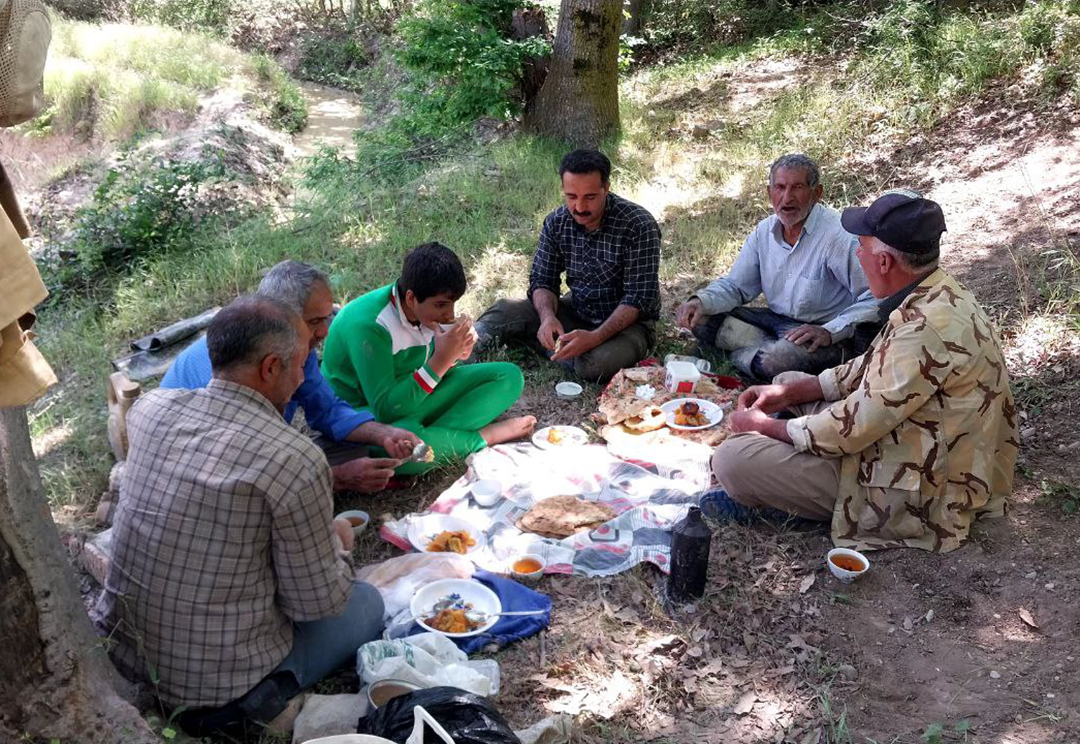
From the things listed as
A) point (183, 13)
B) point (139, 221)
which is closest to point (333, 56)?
point (183, 13)

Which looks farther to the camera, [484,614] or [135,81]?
[135,81]

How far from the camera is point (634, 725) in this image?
283cm

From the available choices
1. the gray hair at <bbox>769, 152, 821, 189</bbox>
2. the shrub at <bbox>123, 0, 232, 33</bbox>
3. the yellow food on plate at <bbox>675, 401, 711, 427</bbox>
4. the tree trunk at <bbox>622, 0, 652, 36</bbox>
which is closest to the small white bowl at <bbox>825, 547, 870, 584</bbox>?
the yellow food on plate at <bbox>675, 401, 711, 427</bbox>

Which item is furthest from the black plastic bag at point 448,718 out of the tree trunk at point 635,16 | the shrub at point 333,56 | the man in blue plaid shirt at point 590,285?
the shrub at point 333,56

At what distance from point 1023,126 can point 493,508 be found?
6250mm

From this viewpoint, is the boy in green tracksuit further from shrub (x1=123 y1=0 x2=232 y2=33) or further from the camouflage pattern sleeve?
shrub (x1=123 y1=0 x2=232 y2=33)

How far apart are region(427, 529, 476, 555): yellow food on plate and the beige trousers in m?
1.17

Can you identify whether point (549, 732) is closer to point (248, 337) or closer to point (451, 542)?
point (451, 542)

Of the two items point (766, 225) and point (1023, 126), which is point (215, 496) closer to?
→ point (766, 225)

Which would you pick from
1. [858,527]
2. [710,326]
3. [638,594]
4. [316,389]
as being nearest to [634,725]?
[638,594]

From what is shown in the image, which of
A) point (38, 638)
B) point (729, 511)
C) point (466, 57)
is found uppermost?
point (466, 57)

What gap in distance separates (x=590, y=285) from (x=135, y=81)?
12447mm

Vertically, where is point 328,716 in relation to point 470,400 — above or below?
below

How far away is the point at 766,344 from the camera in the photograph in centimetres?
495
